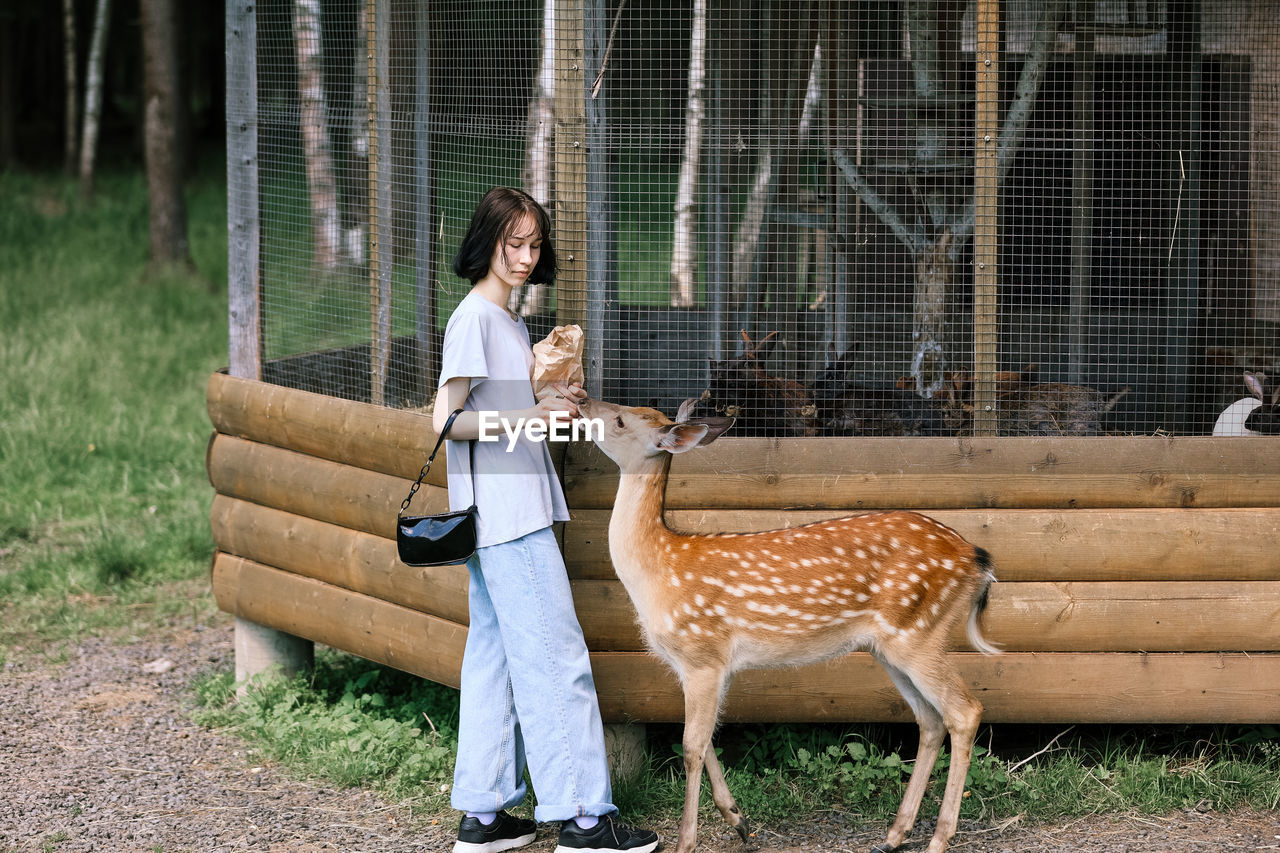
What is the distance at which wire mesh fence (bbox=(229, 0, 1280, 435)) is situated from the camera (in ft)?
17.2

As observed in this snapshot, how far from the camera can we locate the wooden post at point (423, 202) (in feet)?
19.4

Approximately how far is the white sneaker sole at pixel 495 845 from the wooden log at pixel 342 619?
2.33 ft

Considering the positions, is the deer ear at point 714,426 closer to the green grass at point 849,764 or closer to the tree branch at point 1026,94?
the green grass at point 849,764

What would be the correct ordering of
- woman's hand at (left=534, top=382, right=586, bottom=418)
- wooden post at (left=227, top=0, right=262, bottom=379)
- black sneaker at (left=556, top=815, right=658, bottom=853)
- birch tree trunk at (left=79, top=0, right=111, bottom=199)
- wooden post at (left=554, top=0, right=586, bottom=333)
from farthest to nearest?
1. birch tree trunk at (left=79, top=0, right=111, bottom=199)
2. wooden post at (left=227, top=0, right=262, bottom=379)
3. wooden post at (left=554, top=0, right=586, bottom=333)
4. black sneaker at (left=556, top=815, right=658, bottom=853)
5. woman's hand at (left=534, top=382, right=586, bottom=418)

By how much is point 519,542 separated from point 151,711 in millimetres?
2726

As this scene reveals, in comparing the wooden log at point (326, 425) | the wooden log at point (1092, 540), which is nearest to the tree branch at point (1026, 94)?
the wooden log at point (1092, 540)

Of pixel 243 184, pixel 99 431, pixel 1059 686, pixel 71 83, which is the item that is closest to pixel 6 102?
pixel 71 83

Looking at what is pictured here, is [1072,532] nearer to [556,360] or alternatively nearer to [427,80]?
[556,360]

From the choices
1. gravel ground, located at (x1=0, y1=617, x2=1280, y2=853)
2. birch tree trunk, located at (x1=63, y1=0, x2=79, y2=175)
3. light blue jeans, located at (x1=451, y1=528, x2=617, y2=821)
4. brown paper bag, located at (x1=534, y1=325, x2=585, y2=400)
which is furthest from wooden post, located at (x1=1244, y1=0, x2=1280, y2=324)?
birch tree trunk, located at (x1=63, y1=0, x2=79, y2=175)

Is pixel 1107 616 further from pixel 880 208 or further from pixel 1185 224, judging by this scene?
pixel 1185 224

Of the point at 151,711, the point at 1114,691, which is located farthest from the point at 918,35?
the point at 151,711

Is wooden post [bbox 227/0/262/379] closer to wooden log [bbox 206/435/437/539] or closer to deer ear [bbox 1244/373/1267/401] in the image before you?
wooden log [bbox 206/435/437/539]

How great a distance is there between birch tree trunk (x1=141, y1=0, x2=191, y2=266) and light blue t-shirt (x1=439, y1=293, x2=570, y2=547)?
1274cm

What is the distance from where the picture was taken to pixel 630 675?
4910 millimetres
